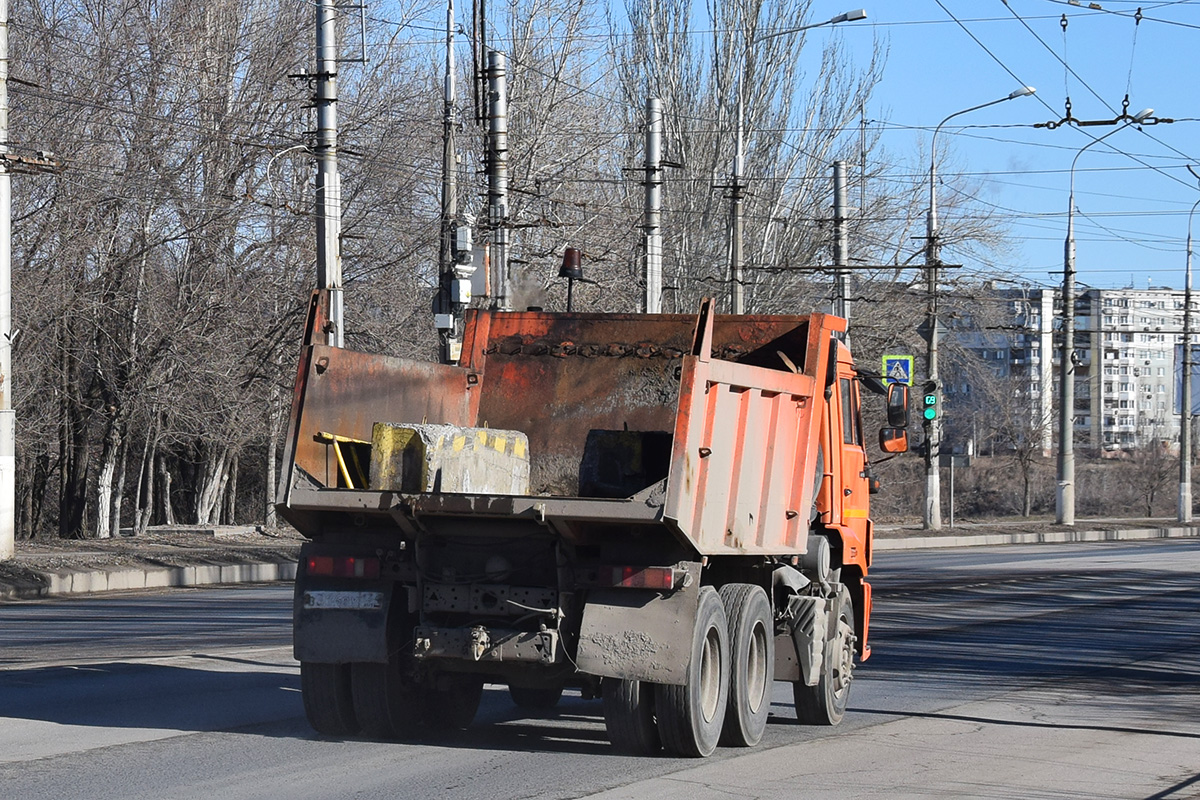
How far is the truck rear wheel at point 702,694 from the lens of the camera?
8039 mm

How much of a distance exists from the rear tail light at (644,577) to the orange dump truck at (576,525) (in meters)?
0.01

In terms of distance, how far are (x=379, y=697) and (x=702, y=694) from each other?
185 cm

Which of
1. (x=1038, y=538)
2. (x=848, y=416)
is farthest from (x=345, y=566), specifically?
(x=1038, y=538)

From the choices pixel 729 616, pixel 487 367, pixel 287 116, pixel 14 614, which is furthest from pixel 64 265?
Result: pixel 729 616

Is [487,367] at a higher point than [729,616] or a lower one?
higher

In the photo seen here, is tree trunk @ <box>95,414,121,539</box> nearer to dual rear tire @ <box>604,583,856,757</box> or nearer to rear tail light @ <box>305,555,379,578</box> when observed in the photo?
rear tail light @ <box>305,555,379,578</box>

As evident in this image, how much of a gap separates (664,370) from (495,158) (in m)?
14.4

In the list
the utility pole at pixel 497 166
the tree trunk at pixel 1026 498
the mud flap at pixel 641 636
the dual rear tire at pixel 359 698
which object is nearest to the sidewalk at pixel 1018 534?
the tree trunk at pixel 1026 498

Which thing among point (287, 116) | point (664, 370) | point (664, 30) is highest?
point (664, 30)

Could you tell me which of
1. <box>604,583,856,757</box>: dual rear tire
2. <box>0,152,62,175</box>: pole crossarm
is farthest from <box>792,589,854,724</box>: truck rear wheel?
<box>0,152,62,175</box>: pole crossarm

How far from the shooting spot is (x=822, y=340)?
9.76 metres

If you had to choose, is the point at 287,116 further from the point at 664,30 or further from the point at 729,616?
the point at 729,616

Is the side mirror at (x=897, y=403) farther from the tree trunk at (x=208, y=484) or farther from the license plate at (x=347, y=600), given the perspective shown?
the tree trunk at (x=208, y=484)

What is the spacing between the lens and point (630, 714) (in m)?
8.16
